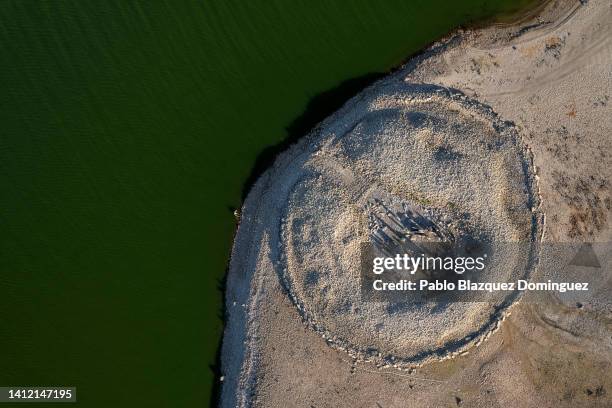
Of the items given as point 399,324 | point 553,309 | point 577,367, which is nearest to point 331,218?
point 399,324

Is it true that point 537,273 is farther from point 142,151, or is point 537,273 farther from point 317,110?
point 142,151

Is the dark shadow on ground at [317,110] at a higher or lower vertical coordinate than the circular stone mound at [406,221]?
higher

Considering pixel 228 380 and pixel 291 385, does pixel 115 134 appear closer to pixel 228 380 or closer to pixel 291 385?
pixel 228 380

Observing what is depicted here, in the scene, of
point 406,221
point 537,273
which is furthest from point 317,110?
point 537,273

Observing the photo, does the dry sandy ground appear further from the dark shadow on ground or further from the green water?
the green water

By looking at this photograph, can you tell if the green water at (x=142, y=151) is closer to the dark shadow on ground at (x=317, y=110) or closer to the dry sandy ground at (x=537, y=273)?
the dark shadow on ground at (x=317, y=110)

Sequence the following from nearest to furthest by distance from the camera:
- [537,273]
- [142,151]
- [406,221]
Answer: [406,221] → [537,273] → [142,151]

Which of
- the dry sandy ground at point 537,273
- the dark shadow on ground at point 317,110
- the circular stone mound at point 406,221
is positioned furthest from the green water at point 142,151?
the circular stone mound at point 406,221
